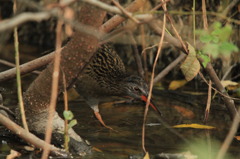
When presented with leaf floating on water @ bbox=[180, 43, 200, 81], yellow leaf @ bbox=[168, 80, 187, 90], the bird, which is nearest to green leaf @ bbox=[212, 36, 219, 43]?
leaf floating on water @ bbox=[180, 43, 200, 81]

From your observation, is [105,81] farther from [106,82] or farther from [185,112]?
[185,112]

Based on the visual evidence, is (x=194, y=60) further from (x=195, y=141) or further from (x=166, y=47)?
(x=166, y=47)

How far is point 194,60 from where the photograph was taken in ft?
12.2

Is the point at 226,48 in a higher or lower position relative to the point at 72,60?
lower

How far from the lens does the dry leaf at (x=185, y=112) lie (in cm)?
502

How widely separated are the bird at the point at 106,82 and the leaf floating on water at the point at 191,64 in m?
1.25

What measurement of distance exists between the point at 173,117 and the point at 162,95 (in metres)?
0.84

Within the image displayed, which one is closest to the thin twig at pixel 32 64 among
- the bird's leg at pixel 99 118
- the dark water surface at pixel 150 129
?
the dark water surface at pixel 150 129

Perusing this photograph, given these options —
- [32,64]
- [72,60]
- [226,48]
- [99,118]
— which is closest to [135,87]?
[99,118]

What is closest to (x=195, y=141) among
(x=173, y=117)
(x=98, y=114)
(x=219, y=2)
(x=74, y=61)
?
(x=173, y=117)

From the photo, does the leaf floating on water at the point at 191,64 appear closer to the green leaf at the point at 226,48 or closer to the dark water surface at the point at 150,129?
the dark water surface at the point at 150,129

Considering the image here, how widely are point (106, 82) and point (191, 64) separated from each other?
1.76 m

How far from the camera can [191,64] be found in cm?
376

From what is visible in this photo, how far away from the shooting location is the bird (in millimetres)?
5148
